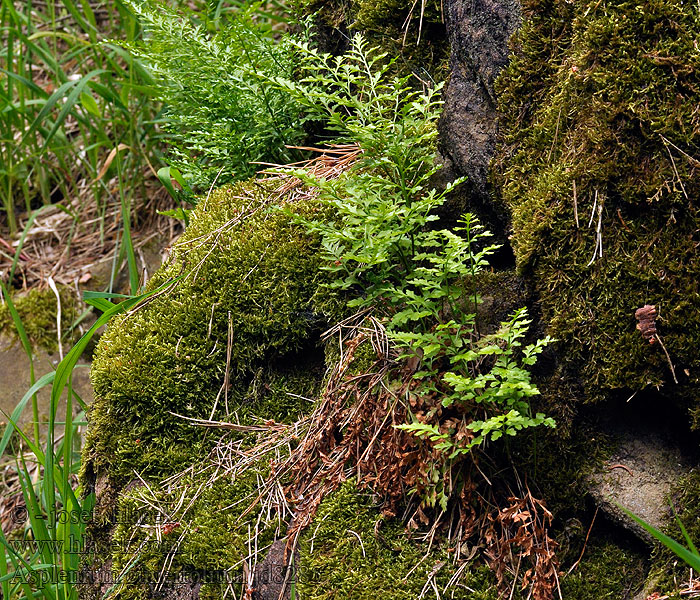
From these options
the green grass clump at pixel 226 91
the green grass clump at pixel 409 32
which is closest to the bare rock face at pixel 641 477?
the green grass clump at pixel 409 32

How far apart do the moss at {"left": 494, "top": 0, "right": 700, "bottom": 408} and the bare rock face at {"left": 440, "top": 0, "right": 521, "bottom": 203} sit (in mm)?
283

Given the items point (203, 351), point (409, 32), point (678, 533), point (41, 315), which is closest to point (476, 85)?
point (409, 32)

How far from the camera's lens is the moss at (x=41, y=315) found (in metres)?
4.58

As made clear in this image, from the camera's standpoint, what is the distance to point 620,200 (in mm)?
2252

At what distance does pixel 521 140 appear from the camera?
2.55 meters

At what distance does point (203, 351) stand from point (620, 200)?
1731 mm

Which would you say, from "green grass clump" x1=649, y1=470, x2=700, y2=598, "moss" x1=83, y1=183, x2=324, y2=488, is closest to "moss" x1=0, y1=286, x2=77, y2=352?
"moss" x1=83, y1=183, x2=324, y2=488

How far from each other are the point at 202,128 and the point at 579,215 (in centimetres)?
196

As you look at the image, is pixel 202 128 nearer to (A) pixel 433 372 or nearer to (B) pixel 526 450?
(A) pixel 433 372

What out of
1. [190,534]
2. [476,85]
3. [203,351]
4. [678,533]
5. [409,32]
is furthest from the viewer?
[409,32]

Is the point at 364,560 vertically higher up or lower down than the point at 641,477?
lower down

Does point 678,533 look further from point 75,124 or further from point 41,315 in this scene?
point 75,124

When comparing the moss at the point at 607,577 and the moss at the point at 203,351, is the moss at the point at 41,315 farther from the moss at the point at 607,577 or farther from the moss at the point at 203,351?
the moss at the point at 607,577

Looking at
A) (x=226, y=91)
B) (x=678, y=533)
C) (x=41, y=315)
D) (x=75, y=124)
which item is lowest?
(x=41, y=315)
